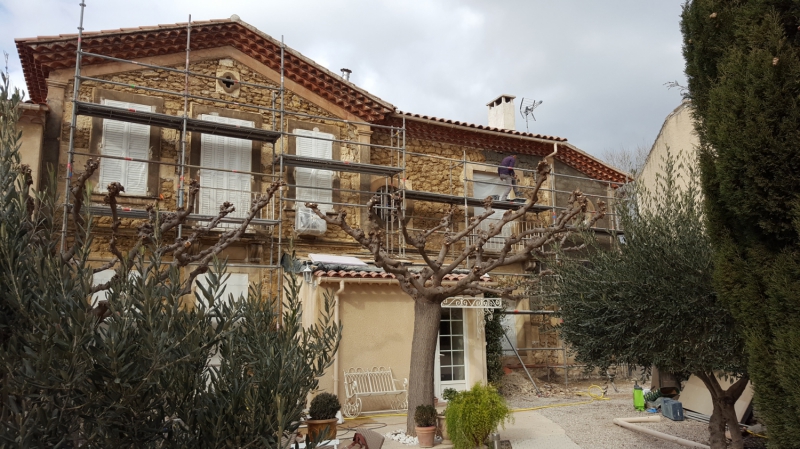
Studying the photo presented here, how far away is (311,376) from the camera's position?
3568 mm

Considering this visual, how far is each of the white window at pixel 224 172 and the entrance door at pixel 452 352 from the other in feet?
17.5

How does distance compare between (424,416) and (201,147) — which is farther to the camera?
(201,147)

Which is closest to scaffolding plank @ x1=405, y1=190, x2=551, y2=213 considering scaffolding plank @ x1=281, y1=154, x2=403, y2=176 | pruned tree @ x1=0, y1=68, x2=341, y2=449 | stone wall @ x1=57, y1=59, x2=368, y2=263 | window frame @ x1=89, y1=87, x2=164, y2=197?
scaffolding plank @ x1=281, y1=154, x2=403, y2=176

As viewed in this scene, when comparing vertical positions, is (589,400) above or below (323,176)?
below

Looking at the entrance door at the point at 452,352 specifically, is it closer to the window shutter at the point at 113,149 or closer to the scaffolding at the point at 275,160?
the scaffolding at the point at 275,160

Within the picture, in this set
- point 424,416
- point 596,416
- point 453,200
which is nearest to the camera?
point 424,416

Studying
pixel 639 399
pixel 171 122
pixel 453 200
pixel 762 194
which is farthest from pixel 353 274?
pixel 762 194

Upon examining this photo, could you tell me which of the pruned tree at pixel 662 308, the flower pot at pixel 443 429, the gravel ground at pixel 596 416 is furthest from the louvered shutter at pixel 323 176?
the pruned tree at pixel 662 308

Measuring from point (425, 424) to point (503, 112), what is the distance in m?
12.1

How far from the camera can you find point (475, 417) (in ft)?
27.4

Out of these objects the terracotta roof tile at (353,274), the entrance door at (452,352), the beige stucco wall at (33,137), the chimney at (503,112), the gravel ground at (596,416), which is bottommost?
the gravel ground at (596,416)

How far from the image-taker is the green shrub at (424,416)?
28.7 ft

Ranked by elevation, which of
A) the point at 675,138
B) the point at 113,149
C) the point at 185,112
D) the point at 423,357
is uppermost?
the point at 675,138

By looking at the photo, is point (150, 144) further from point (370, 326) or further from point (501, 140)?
point (501, 140)
